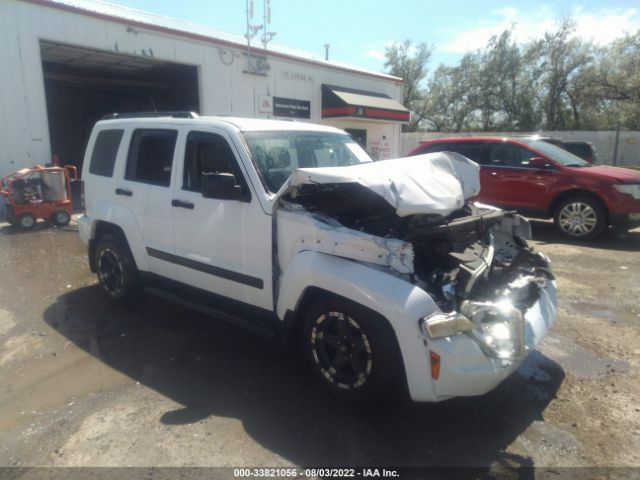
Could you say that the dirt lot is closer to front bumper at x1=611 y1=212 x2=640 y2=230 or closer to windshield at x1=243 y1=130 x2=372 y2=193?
windshield at x1=243 y1=130 x2=372 y2=193

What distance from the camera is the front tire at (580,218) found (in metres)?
7.73

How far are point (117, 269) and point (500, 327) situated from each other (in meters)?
3.98

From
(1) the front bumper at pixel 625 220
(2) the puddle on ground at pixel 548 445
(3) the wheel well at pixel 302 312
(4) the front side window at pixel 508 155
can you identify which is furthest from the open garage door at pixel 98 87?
(1) the front bumper at pixel 625 220

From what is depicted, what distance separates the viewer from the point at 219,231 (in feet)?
12.2

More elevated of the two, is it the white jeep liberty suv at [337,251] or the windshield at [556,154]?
the windshield at [556,154]

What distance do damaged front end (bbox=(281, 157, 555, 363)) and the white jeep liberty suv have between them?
11 millimetres

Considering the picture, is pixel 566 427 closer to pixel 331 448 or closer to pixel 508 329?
pixel 508 329

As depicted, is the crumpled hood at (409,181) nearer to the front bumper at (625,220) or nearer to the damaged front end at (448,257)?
the damaged front end at (448,257)

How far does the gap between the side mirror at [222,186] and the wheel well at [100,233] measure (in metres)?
1.85

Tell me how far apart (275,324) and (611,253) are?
618cm

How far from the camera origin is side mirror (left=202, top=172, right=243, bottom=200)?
3369mm

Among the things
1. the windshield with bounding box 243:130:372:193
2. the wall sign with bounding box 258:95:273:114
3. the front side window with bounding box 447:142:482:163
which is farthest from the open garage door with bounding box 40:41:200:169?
the front side window with bounding box 447:142:482:163

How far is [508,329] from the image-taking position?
274 cm

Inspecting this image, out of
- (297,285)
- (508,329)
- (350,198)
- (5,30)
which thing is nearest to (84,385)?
(297,285)
